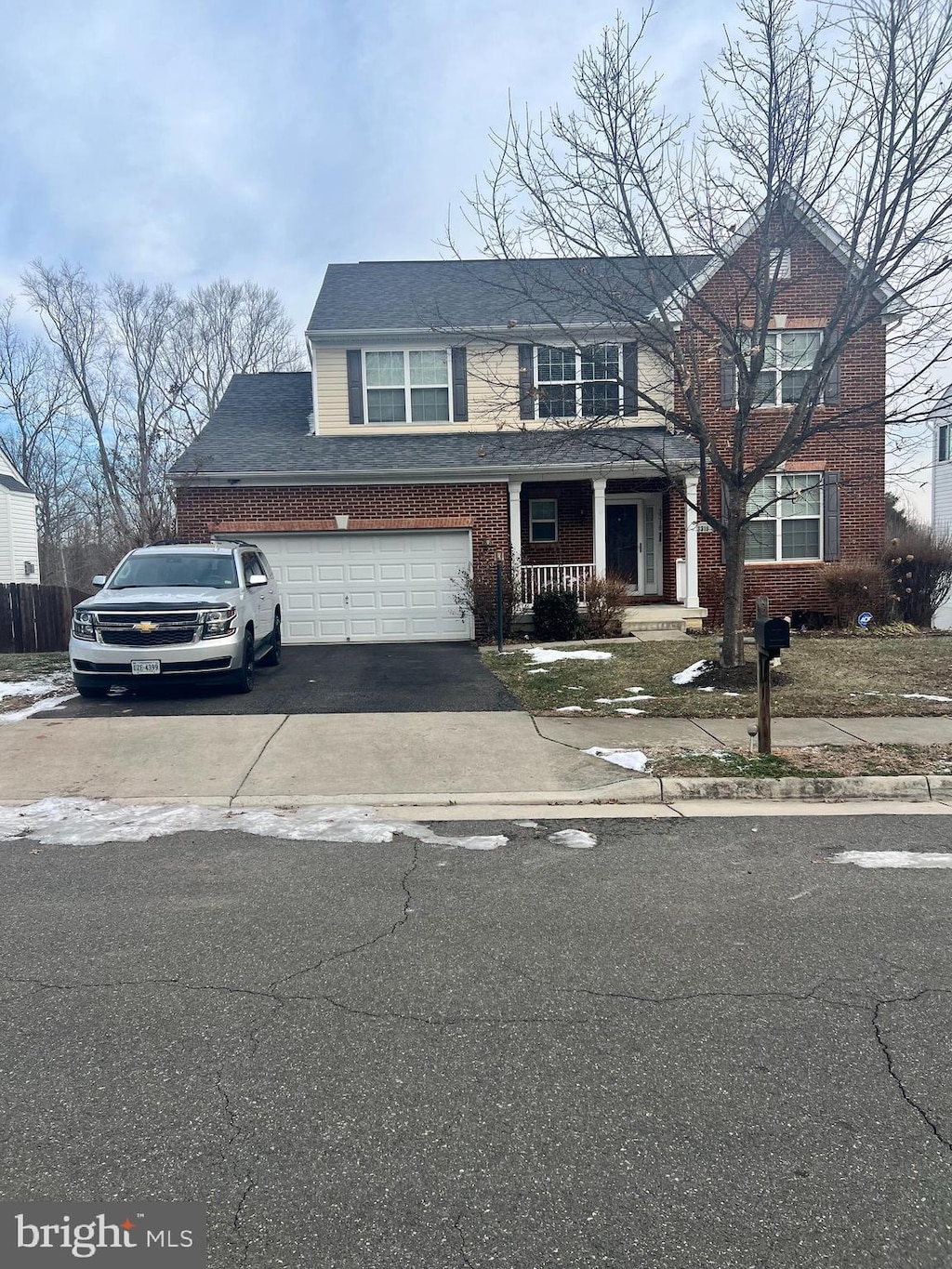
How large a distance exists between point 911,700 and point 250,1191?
8999 millimetres

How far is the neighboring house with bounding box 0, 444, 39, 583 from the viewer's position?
81.9 ft

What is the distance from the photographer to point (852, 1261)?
6.84ft

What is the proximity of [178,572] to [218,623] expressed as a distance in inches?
60.1

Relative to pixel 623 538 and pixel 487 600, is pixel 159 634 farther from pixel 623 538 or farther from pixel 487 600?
pixel 623 538

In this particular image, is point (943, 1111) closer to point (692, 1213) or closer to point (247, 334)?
point (692, 1213)

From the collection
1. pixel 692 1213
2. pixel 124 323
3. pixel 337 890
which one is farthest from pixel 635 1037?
pixel 124 323

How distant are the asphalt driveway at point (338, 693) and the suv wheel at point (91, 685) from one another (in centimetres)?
16

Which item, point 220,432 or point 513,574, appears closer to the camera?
point 513,574

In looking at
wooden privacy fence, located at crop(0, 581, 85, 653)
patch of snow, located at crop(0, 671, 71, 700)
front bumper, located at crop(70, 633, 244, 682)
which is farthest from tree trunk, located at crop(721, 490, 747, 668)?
wooden privacy fence, located at crop(0, 581, 85, 653)

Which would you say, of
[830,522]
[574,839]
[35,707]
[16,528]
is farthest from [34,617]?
[830,522]

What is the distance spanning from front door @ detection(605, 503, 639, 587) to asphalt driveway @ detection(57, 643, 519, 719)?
5803 mm

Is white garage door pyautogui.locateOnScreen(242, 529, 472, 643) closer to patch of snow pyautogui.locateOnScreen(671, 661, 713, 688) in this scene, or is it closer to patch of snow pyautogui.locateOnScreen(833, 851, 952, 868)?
patch of snow pyautogui.locateOnScreen(671, 661, 713, 688)

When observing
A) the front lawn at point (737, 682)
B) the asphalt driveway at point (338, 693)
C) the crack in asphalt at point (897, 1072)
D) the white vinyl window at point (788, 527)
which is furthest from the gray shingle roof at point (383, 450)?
the crack in asphalt at point (897, 1072)

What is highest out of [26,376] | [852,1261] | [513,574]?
[26,376]
